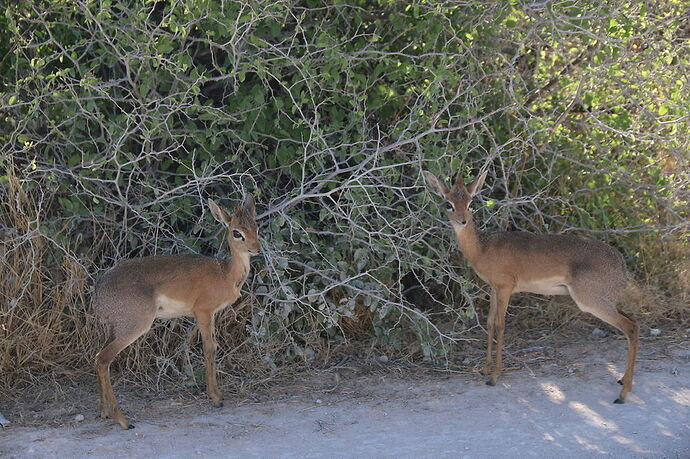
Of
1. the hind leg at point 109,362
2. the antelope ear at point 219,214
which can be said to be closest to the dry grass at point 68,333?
the hind leg at point 109,362

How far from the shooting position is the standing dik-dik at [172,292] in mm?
5461

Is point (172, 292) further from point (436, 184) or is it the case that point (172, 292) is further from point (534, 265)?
point (534, 265)

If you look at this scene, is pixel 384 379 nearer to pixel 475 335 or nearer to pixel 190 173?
pixel 475 335

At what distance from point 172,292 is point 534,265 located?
2456 mm

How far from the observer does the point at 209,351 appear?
581 cm

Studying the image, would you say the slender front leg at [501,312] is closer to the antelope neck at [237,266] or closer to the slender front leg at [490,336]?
the slender front leg at [490,336]

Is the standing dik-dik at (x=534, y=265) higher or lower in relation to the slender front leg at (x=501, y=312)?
higher

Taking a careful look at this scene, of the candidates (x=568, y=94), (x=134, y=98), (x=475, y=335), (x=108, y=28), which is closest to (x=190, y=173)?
(x=134, y=98)

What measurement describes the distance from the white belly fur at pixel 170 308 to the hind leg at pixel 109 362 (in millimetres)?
197

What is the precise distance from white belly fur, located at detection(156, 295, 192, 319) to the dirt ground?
570mm

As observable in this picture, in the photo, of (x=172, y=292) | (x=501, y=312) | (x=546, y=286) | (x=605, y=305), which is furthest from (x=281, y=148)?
(x=605, y=305)

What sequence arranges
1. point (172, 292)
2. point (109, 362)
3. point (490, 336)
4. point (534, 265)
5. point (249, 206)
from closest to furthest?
point (109, 362) → point (172, 292) → point (249, 206) → point (534, 265) → point (490, 336)

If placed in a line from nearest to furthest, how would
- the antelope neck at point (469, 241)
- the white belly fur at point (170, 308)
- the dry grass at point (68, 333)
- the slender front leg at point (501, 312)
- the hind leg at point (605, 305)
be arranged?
the white belly fur at point (170, 308) < the hind leg at point (605, 305) < the dry grass at point (68, 333) < the slender front leg at point (501, 312) < the antelope neck at point (469, 241)

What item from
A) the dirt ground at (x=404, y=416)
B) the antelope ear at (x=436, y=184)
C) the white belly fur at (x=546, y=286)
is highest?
the antelope ear at (x=436, y=184)
